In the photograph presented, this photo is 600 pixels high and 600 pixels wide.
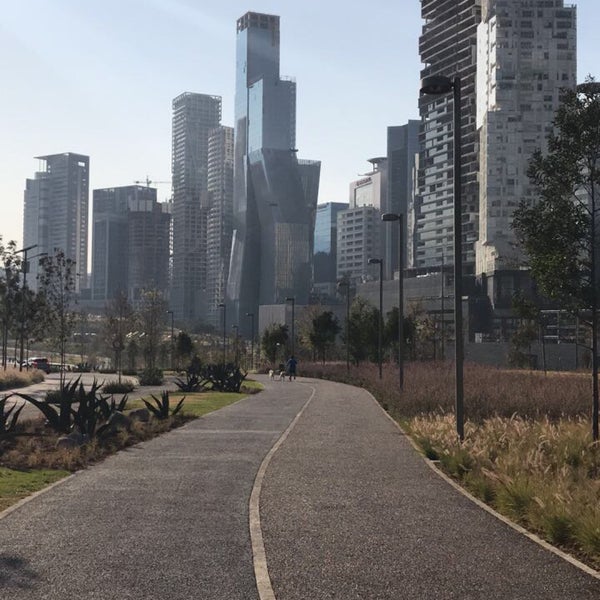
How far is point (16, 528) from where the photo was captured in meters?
9.20

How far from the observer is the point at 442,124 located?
187250mm

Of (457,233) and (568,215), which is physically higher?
(568,215)

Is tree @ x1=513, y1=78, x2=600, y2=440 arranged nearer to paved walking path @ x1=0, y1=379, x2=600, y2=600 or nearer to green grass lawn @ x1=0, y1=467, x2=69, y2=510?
paved walking path @ x1=0, y1=379, x2=600, y2=600

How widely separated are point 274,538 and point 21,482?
5.60 meters

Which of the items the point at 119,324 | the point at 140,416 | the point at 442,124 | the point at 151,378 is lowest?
the point at 151,378

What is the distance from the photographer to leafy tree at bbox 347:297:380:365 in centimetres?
6184

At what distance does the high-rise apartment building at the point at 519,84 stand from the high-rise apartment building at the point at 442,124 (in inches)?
627

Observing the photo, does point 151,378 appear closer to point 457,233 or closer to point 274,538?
point 457,233

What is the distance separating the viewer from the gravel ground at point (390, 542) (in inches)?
275

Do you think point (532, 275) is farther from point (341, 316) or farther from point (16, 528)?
point (341, 316)

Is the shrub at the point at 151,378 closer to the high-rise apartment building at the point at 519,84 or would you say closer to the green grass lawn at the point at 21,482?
the green grass lawn at the point at 21,482

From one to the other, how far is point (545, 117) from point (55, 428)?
153 metres

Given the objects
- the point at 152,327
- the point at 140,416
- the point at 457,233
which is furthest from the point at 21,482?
the point at 152,327

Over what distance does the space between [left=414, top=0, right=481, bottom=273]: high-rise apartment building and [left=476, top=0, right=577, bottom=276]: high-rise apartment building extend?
52.3 ft
